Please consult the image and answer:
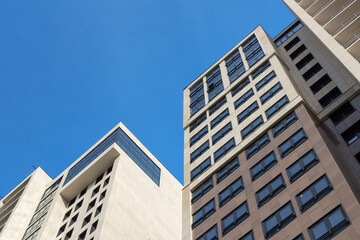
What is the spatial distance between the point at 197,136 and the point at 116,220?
1710cm

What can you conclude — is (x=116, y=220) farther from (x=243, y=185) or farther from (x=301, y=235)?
(x=301, y=235)

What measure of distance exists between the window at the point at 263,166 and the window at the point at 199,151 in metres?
10.8

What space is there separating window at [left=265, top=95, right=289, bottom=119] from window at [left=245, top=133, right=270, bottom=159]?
3.28 meters

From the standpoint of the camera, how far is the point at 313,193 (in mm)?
35125

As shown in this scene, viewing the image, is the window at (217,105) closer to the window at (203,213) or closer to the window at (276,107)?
the window at (276,107)

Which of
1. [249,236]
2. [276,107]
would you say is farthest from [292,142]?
[249,236]

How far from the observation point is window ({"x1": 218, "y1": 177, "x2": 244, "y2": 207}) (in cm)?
4253

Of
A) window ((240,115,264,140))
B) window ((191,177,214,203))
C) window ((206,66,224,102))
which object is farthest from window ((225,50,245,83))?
window ((191,177,214,203))

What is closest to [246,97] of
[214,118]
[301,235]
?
[214,118]

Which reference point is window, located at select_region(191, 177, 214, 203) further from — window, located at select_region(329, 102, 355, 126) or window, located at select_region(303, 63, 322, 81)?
window, located at select_region(303, 63, 322, 81)

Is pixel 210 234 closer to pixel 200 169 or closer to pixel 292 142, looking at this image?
pixel 292 142

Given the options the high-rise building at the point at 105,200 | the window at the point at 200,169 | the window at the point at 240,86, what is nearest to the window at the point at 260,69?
the window at the point at 240,86

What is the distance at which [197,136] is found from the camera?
Answer: 57.9 m

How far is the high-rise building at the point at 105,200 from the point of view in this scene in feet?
220
